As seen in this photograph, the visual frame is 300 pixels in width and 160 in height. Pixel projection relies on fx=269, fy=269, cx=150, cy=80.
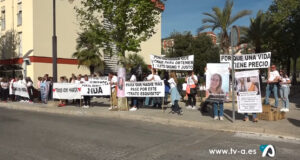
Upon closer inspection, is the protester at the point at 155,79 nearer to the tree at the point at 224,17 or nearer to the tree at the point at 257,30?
the tree at the point at 224,17

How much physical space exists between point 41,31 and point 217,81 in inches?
777

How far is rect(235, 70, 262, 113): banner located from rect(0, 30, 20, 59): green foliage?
22.9m

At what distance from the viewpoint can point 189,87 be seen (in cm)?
1140

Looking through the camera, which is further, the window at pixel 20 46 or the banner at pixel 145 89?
the window at pixel 20 46

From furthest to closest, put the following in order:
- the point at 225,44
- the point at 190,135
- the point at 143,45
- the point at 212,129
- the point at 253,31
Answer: the point at 143,45
the point at 253,31
the point at 225,44
the point at 212,129
the point at 190,135

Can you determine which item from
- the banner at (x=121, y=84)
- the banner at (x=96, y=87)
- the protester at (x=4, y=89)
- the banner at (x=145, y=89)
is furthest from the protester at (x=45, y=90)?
the banner at (x=145, y=89)

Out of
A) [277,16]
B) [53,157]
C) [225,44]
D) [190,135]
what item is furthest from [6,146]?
[277,16]

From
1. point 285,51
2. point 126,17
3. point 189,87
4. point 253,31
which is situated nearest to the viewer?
point 189,87

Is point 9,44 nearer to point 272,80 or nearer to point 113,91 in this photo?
point 113,91

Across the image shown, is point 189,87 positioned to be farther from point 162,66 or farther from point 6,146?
point 6,146

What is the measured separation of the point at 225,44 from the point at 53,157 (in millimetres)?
16984

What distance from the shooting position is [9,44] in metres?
26.4

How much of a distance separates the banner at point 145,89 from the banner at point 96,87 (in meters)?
1.34

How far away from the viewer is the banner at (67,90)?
44.1 ft
